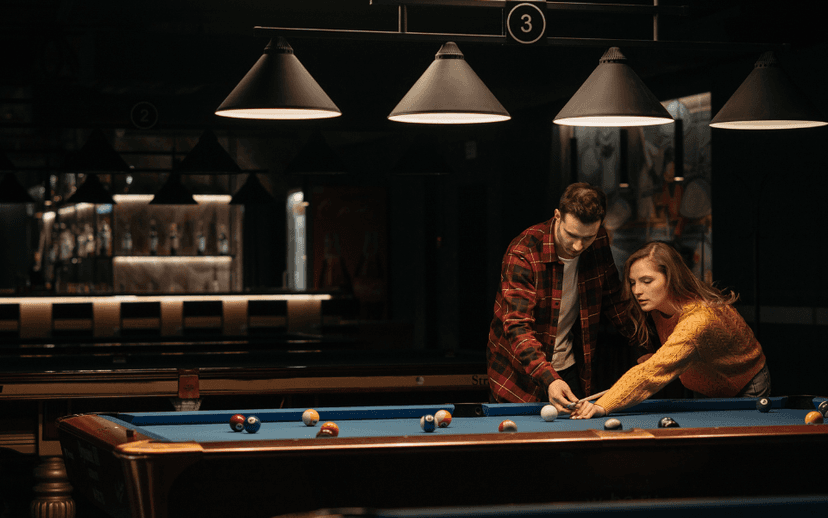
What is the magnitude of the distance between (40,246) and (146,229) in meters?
4.34

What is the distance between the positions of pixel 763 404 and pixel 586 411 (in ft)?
2.27

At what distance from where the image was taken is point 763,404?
3.82 m

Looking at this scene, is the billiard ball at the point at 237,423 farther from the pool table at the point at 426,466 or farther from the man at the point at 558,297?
the man at the point at 558,297

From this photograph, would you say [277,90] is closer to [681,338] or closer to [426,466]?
[426,466]

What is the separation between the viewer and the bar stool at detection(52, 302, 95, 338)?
985 cm

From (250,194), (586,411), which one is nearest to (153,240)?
(250,194)

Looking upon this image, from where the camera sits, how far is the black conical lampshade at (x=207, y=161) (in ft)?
24.8

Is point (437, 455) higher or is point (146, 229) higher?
point (146, 229)

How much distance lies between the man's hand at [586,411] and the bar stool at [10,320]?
7.40 meters

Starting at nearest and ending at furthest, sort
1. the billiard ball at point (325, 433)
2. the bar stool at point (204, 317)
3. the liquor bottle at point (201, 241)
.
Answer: the billiard ball at point (325, 433)
the bar stool at point (204, 317)
the liquor bottle at point (201, 241)

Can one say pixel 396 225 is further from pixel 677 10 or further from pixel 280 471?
pixel 280 471

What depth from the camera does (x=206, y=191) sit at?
43.7 feet

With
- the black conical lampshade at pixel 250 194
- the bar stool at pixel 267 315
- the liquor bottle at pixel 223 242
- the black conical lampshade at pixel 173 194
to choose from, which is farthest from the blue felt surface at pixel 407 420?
the liquor bottle at pixel 223 242

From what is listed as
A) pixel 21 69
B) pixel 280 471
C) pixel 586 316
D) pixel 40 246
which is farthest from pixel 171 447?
pixel 40 246
